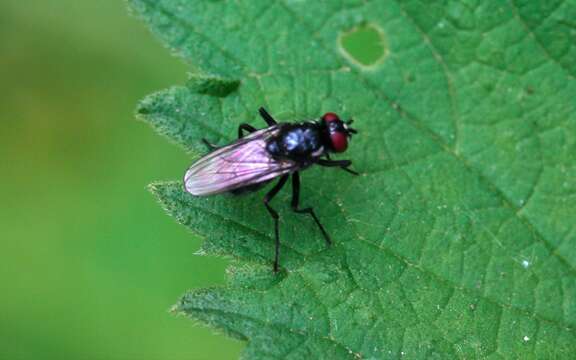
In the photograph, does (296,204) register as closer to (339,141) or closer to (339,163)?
(339,163)

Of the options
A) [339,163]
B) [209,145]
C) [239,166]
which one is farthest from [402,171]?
[209,145]

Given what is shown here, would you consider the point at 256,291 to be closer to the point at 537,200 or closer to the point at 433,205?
the point at 433,205

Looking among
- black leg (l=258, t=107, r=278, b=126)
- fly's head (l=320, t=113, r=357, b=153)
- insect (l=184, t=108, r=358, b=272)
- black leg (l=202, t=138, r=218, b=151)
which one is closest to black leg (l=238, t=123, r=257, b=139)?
insect (l=184, t=108, r=358, b=272)

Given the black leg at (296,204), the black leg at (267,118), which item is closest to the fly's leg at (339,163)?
the black leg at (296,204)

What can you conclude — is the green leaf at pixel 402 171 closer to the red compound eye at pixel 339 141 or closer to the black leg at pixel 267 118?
the black leg at pixel 267 118

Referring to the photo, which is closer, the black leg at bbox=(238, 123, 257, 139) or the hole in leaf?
the black leg at bbox=(238, 123, 257, 139)

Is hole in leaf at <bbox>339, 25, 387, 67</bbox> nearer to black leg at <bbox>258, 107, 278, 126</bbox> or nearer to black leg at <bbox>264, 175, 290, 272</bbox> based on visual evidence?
black leg at <bbox>258, 107, 278, 126</bbox>

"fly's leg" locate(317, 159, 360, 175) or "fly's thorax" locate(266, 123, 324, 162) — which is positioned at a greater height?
"fly's thorax" locate(266, 123, 324, 162)
